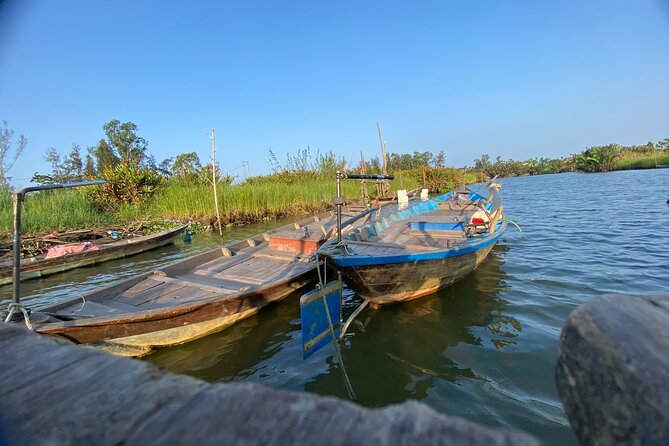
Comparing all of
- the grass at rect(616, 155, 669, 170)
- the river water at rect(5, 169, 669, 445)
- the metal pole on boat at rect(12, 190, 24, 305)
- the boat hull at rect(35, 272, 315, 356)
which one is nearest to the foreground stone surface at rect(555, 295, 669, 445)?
the river water at rect(5, 169, 669, 445)

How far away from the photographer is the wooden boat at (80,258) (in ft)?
25.4

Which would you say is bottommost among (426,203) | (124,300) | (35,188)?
(124,300)

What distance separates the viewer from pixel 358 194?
22.5 m

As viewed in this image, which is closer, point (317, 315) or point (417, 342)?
point (317, 315)

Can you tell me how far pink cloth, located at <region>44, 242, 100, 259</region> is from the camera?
27.4ft

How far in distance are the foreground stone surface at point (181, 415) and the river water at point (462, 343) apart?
557 millimetres

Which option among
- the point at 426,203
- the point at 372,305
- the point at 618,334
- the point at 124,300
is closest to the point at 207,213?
the point at 426,203

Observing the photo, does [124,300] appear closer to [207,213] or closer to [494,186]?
[494,186]

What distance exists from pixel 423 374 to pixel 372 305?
63.4 inches

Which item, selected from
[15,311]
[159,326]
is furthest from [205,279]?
[15,311]

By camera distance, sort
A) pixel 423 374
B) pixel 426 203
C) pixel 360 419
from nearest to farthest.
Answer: pixel 360 419 < pixel 423 374 < pixel 426 203

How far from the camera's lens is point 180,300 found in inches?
183

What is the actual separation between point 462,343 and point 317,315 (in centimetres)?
201

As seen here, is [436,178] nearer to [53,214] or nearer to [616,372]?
[53,214]
